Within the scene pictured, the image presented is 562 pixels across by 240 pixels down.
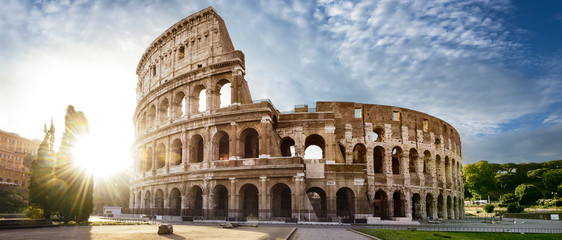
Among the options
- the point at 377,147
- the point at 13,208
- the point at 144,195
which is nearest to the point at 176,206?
the point at 144,195

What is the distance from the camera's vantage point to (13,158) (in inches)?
3278

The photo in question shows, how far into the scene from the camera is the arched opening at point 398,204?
121 feet

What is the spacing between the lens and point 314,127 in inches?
1293

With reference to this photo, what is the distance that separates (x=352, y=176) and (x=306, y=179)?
11.9 ft

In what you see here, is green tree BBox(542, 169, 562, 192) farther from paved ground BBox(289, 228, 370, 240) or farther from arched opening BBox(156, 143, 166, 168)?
arched opening BBox(156, 143, 166, 168)

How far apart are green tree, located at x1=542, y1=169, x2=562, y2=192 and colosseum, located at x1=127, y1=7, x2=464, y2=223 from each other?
3080cm

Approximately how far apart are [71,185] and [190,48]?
1673cm

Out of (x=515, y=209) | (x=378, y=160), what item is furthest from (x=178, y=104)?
(x=515, y=209)

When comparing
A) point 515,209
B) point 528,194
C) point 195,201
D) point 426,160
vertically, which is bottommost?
point 515,209

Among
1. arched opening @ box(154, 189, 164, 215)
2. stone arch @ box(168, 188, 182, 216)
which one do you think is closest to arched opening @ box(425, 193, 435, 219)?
stone arch @ box(168, 188, 182, 216)

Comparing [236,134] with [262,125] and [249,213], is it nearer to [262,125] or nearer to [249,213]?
[262,125]

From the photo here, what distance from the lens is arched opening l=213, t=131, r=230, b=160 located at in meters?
31.8

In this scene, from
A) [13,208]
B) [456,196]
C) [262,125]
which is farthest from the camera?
[13,208]

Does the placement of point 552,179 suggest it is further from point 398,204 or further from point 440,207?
point 398,204
